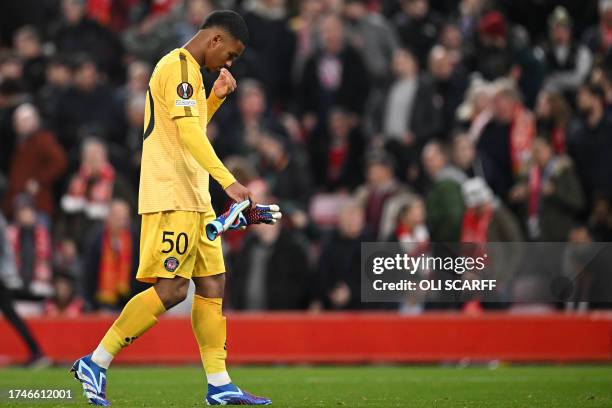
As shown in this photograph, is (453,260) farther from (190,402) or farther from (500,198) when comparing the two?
(500,198)

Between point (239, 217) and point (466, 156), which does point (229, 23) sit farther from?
point (466, 156)

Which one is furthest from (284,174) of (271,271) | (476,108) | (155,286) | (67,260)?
(155,286)

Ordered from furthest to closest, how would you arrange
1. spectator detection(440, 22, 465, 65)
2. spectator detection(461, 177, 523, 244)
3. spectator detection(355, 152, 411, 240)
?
spectator detection(440, 22, 465, 65) < spectator detection(355, 152, 411, 240) < spectator detection(461, 177, 523, 244)

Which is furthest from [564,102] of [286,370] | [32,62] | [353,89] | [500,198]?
[32,62]

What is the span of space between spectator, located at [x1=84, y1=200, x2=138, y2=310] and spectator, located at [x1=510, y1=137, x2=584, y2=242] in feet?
16.7

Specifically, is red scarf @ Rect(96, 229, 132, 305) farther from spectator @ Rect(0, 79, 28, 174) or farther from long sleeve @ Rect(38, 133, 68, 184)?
spectator @ Rect(0, 79, 28, 174)

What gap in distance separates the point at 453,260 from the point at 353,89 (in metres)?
8.12

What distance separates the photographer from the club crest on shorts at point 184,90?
9484 millimetres

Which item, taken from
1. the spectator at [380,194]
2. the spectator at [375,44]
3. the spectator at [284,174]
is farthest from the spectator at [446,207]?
the spectator at [375,44]

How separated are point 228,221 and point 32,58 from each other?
1380 cm

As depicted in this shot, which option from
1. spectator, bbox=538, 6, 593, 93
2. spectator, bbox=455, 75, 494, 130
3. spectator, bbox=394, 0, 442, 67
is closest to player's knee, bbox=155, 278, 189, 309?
spectator, bbox=455, 75, 494, 130

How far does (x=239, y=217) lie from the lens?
939 cm

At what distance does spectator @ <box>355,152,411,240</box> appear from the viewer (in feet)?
59.4

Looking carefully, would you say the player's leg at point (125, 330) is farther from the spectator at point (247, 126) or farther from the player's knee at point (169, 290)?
the spectator at point (247, 126)
